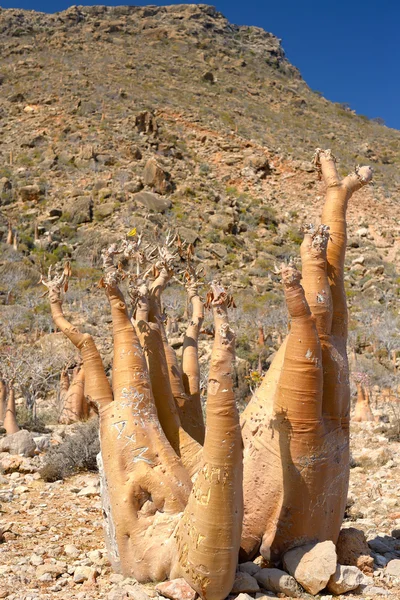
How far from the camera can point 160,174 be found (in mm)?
33031

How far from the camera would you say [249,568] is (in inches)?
135

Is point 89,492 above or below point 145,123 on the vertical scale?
below

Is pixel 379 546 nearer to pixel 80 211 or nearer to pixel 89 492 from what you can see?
pixel 89 492

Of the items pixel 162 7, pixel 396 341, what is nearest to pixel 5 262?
pixel 396 341

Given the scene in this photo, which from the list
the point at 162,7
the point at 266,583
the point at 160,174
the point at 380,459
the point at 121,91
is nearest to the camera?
the point at 266,583

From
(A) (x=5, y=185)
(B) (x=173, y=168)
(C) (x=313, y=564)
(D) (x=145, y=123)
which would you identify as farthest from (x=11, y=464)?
(D) (x=145, y=123)

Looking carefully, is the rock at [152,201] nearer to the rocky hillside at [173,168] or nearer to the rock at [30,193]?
the rocky hillside at [173,168]

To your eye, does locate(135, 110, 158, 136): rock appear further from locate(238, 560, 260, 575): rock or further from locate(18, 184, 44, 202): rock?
locate(238, 560, 260, 575): rock

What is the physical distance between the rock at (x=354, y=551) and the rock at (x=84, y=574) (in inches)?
66.0

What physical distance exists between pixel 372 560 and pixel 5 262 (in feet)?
86.1

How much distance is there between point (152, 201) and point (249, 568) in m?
28.4

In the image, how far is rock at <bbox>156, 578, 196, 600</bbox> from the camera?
304cm

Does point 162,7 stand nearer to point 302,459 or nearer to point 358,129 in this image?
point 358,129

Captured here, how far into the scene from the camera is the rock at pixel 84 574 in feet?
12.0
